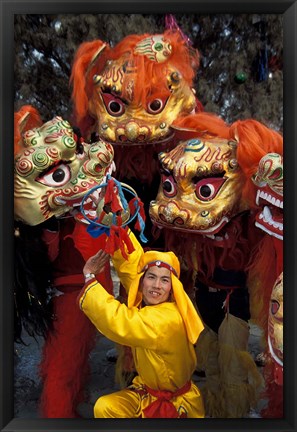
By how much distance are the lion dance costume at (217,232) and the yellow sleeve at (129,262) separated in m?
0.09

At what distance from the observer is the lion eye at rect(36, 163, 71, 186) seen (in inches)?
83.3

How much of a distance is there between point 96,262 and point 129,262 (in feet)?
0.33

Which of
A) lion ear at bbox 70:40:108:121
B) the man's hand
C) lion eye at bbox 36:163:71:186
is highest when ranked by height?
lion ear at bbox 70:40:108:121

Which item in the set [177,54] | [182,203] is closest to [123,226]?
[182,203]

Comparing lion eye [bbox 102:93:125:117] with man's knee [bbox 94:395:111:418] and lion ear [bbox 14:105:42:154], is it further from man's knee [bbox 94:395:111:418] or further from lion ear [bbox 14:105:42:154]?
man's knee [bbox 94:395:111:418]

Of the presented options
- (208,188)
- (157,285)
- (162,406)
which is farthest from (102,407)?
(208,188)

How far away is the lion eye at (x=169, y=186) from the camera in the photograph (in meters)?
2.12

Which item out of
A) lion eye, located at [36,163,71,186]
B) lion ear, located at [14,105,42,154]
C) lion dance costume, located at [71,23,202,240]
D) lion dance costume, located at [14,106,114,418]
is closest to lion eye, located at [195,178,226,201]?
lion dance costume, located at [71,23,202,240]

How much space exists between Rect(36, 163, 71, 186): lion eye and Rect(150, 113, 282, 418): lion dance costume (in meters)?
0.28

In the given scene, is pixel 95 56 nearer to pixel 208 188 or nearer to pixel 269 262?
pixel 208 188

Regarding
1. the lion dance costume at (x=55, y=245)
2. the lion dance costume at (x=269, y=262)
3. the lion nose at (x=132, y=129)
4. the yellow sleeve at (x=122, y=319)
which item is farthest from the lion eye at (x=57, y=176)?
the lion dance costume at (x=269, y=262)

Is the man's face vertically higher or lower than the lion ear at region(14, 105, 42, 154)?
lower

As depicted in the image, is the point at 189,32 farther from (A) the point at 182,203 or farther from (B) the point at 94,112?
(A) the point at 182,203
